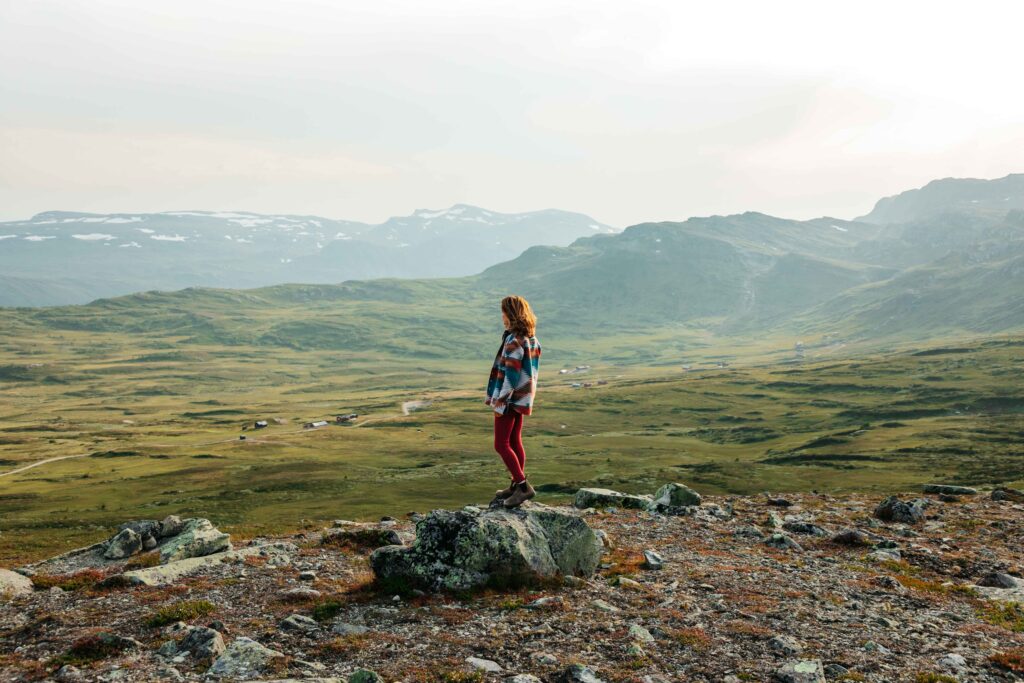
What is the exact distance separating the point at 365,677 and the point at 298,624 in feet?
16.7

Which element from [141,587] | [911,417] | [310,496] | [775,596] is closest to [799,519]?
[775,596]

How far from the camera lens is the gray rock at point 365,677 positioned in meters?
14.0

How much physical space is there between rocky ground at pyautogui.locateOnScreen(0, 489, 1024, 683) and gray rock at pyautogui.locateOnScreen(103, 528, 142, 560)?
1490 mm

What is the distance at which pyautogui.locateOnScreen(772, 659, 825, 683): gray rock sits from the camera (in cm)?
1463

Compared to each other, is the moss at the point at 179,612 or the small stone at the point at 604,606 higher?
the small stone at the point at 604,606

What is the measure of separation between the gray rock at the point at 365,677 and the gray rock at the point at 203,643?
174 inches

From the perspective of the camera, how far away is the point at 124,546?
32344mm

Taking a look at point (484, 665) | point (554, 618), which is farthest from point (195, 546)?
point (484, 665)

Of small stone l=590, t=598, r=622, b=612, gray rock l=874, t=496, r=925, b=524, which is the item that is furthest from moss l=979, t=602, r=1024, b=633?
gray rock l=874, t=496, r=925, b=524

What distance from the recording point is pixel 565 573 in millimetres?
21344

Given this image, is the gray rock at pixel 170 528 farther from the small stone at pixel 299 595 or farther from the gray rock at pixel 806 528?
the gray rock at pixel 806 528

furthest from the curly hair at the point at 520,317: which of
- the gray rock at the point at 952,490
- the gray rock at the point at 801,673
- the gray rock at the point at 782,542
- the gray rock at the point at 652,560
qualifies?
the gray rock at the point at 952,490

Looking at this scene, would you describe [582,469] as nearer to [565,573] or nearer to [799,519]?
[799,519]

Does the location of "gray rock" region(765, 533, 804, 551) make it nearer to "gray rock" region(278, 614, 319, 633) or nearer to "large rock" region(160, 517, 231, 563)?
"gray rock" region(278, 614, 319, 633)
